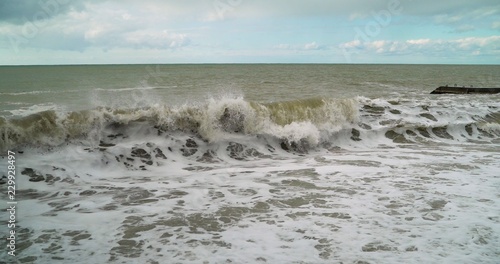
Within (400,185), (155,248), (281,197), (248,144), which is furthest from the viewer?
(248,144)

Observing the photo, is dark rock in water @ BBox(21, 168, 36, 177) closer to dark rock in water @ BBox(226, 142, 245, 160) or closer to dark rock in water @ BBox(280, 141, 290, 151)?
dark rock in water @ BBox(226, 142, 245, 160)

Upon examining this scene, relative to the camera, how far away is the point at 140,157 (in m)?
9.95

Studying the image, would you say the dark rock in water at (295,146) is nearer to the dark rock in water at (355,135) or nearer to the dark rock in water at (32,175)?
the dark rock in water at (355,135)

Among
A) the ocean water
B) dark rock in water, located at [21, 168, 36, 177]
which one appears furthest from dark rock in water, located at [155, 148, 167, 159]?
dark rock in water, located at [21, 168, 36, 177]

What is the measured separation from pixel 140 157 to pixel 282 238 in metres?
5.84

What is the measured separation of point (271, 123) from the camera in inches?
509

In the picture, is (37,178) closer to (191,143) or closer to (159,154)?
(159,154)

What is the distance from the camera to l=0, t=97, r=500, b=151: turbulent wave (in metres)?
10.3

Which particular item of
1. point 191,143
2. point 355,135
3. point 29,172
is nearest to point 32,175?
point 29,172

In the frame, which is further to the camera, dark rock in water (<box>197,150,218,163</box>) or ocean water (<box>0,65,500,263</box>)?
dark rock in water (<box>197,150,218,163</box>)

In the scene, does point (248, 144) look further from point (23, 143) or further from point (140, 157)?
point (23, 143)

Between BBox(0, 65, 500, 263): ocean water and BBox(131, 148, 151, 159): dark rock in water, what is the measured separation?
0.04 metres

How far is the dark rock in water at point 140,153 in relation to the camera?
999 centimetres

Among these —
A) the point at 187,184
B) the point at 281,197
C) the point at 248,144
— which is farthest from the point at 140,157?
the point at 281,197
